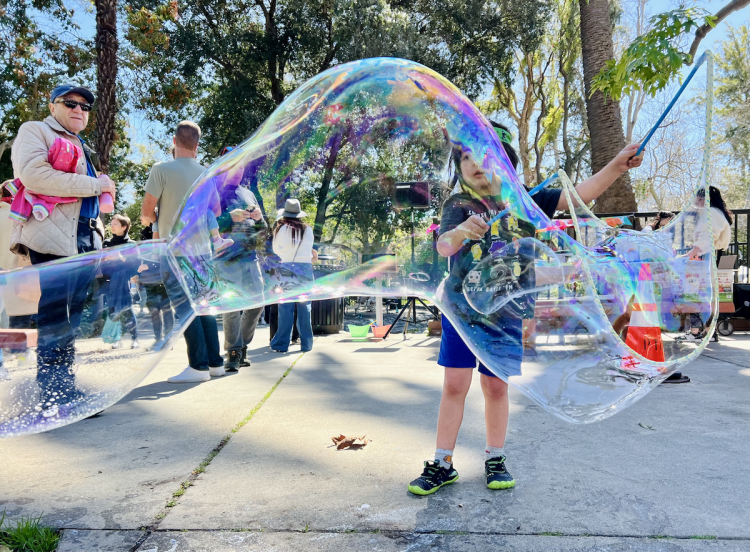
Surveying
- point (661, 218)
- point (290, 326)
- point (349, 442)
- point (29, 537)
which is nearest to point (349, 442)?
point (349, 442)

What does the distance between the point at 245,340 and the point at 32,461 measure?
2.81 meters

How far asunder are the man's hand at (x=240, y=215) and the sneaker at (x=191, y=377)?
2.61 meters

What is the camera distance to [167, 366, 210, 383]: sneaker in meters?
4.57

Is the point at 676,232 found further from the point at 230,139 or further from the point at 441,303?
the point at 230,139

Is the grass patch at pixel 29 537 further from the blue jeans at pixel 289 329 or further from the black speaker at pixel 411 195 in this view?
the blue jeans at pixel 289 329

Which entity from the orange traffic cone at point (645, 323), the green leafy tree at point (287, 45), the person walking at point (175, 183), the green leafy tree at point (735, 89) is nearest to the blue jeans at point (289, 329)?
the person walking at point (175, 183)

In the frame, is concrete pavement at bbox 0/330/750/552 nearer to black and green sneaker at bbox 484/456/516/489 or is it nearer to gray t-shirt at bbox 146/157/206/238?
black and green sneaker at bbox 484/456/516/489

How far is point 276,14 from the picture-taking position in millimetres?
16344

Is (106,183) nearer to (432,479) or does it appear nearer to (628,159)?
(432,479)

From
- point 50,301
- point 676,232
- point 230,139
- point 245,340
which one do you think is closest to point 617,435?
point 676,232

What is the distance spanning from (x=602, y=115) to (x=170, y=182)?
25.0 feet

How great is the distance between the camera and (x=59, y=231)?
121 inches

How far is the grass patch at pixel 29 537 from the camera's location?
187 cm

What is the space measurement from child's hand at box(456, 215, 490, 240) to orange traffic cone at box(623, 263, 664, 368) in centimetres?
68
